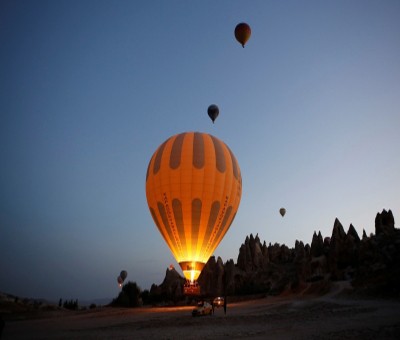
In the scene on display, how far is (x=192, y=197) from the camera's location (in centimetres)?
2978

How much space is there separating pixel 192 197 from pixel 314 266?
143 feet

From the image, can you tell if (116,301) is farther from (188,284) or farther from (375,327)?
(375,327)

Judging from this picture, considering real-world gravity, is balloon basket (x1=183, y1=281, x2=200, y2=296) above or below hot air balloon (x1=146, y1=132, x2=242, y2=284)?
below

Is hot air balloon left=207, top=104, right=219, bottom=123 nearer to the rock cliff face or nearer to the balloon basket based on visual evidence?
the rock cliff face

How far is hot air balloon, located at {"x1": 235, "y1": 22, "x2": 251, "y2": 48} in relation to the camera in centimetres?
3594

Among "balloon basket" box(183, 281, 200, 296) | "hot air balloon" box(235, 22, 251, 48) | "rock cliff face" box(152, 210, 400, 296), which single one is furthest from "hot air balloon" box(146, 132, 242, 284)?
"hot air balloon" box(235, 22, 251, 48)

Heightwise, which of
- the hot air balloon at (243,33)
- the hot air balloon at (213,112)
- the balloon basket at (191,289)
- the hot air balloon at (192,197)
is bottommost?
Result: the balloon basket at (191,289)

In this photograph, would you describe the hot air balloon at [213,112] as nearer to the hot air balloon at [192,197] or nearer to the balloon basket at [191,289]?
the hot air balloon at [192,197]

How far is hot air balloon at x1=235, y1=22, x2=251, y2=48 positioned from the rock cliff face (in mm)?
24783

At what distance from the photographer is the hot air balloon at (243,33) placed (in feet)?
118

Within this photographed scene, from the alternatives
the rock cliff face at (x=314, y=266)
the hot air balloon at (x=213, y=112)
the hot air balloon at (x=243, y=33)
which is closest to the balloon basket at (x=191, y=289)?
the rock cliff face at (x=314, y=266)

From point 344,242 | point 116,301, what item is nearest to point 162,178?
point 116,301

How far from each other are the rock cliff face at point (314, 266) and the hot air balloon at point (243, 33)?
2478 cm

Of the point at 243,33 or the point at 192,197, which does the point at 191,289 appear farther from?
the point at 243,33
